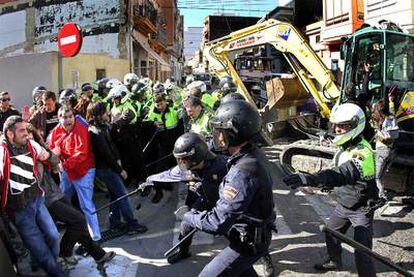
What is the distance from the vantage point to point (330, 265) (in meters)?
4.98

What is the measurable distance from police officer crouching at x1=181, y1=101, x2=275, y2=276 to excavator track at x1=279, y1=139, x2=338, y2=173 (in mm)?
5378

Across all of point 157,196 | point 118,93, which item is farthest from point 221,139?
point 118,93

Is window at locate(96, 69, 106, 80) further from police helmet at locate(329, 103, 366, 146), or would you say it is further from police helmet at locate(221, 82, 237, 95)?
police helmet at locate(329, 103, 366, 146)

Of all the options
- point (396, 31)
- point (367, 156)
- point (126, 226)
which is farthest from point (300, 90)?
point (367, 156)

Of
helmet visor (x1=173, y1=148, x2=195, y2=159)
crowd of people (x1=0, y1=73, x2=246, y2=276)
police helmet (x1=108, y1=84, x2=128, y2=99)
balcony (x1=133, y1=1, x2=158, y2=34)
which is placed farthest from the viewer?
balcony (x1=133, y1=1, x2=158, y2=34)

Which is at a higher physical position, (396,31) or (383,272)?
(396,31)

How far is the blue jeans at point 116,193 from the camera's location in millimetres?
6066

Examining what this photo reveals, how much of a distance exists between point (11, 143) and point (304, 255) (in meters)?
3.46

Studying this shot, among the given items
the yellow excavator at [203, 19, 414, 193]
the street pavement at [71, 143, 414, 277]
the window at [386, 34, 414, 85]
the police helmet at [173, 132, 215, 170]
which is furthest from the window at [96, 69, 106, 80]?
the police helmet at [173, 132, 215, 170]

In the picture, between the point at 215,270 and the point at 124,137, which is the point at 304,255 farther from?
the point at 124,137

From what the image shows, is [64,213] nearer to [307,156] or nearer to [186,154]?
[186,154]

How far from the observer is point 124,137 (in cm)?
763

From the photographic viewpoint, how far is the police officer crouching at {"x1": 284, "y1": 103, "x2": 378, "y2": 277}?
4203 mm

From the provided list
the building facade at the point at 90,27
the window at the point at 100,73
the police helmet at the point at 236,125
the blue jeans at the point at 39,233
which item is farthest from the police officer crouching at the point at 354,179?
the building facade at the point at 90,27
